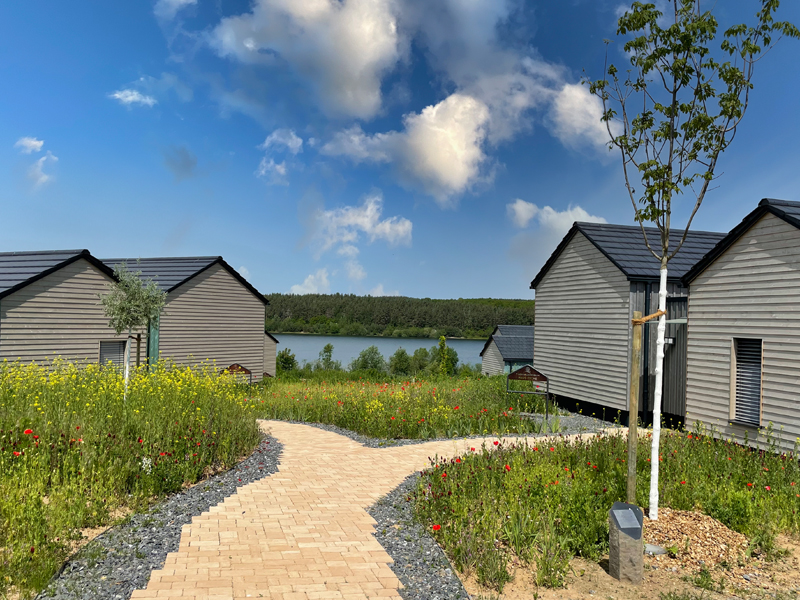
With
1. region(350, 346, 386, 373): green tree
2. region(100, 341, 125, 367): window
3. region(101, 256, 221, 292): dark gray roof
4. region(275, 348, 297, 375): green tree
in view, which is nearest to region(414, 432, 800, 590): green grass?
region(100, 341, 125, 367): window

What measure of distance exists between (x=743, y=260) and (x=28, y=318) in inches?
722

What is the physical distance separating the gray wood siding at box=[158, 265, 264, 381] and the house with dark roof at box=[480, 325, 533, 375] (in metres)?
13.3

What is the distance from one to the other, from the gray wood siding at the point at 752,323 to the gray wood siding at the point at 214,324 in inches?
633

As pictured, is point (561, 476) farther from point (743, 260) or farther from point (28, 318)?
point (28, 318)

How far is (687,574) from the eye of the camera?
5.38 meters

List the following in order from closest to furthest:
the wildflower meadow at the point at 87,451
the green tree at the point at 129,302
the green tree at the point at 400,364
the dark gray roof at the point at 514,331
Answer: the wildflower meadow at the point at 87,451
the green tree at the point at 129,302
the dark gray roof at the point at 514,331
the green tree at the point at 400,364

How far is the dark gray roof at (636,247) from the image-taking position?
15.1 metres

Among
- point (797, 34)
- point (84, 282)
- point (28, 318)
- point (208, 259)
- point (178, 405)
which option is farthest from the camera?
point (208, 259)

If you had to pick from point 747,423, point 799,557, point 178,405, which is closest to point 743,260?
point 747,423

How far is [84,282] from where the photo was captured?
1688 cm

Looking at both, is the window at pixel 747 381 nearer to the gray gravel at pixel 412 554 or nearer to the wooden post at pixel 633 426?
the wooden post at pixel 633 426

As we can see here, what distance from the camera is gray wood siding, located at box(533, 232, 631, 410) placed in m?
15.1

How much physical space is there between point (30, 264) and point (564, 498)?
55.2ft

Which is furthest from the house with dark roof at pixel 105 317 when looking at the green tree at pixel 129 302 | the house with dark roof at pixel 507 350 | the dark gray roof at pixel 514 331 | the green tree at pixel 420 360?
the dark gray roof at pixel 514 331
